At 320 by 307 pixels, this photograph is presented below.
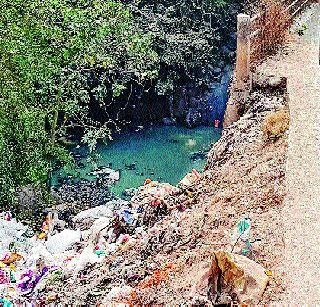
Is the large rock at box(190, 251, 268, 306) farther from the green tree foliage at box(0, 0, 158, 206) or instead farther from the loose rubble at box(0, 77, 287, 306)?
the green tree foliage at box(0, 0, 158, 206)

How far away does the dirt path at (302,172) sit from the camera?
15.1 ft

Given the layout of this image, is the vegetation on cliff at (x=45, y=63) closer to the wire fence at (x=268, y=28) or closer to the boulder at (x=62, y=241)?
the boulder at (x=62, y=241)

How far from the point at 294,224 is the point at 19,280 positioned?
10.4 feet

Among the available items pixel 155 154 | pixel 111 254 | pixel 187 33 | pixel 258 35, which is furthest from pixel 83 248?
pixel 187 33

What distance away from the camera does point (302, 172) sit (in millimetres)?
6219

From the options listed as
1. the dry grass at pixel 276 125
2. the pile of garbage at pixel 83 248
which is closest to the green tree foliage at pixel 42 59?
the pile of garbage at pixel 83 248

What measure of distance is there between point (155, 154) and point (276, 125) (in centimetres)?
614

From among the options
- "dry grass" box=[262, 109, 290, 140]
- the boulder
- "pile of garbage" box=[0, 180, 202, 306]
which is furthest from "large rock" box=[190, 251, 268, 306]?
the boulder

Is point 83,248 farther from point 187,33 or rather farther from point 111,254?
point 187,33

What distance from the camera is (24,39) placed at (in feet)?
26.7

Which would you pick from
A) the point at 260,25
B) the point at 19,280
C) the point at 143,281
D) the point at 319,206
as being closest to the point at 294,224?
the point at 319,206

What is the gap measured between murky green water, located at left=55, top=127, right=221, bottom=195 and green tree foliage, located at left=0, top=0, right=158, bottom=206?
107 inches

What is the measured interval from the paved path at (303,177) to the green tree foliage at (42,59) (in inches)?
90.5

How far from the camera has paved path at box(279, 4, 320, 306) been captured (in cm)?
458
